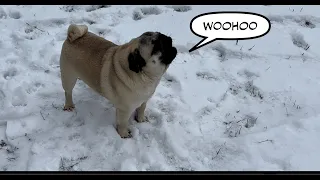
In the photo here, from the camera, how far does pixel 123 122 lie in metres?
3.42

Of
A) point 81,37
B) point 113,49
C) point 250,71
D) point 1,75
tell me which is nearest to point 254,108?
point 250,71

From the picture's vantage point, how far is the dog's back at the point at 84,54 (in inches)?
130

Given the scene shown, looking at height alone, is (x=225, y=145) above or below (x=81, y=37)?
below

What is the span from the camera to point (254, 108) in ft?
12.6

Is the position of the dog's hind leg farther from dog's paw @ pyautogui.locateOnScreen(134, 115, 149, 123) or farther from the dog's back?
dog's paw @ pyautogui.locateOnScreen(134, 115, 149, 123)

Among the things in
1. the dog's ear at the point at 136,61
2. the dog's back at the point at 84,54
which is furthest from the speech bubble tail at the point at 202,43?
the dog's ear at the point at 136,61

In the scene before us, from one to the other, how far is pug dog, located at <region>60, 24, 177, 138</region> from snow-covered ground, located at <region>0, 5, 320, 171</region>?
1.01ft

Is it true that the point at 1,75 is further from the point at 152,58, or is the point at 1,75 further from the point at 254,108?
the point at 254,108

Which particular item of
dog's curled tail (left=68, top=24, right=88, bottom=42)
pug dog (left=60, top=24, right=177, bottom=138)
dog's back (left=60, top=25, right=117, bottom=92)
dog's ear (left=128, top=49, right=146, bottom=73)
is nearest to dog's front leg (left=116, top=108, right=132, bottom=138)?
pug dog (left=60, top=24, right=177, bottom=138)

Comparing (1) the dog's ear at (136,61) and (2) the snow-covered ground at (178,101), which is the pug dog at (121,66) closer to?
(1) the dog's ear at (136,61)

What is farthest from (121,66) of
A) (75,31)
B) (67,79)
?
(67,79)

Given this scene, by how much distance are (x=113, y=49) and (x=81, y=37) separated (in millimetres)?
351

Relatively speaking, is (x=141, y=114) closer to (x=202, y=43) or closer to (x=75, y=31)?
(x=75, y=31)

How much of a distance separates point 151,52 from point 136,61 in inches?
5.4
